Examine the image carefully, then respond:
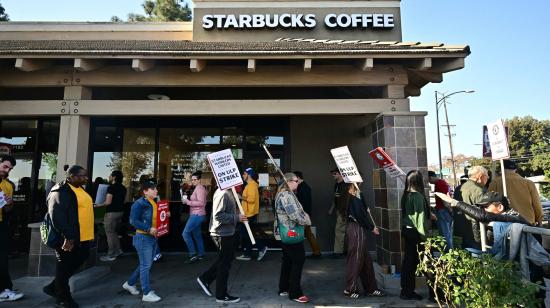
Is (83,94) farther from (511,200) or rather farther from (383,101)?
(511,200)

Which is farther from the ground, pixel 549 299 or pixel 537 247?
pixel 537 247

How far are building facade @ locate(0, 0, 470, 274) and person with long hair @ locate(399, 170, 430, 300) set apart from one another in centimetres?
64

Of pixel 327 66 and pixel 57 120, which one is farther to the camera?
pixel 57 120

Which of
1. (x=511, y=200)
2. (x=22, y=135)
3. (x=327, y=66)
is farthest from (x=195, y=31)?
(x=511, y=200)

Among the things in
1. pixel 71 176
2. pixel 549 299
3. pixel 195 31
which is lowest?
pixel 549 299

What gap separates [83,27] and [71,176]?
6.22 m

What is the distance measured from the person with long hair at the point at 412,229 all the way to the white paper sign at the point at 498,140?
50.9 inches

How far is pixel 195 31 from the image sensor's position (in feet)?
27.1

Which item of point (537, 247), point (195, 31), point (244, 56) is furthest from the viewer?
point (195, 31)

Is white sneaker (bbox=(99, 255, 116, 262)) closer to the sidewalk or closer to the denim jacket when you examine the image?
the sidewalk

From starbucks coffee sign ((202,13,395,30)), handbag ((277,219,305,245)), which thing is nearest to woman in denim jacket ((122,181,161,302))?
handbag ((277,219,305,245))

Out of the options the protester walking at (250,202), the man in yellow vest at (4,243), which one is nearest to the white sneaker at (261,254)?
the protester walking at (250,202)

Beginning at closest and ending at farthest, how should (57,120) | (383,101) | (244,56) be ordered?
(244,56) → (383,101) → (57,120)

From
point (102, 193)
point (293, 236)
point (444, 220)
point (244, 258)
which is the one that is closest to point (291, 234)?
point (293, 236)
